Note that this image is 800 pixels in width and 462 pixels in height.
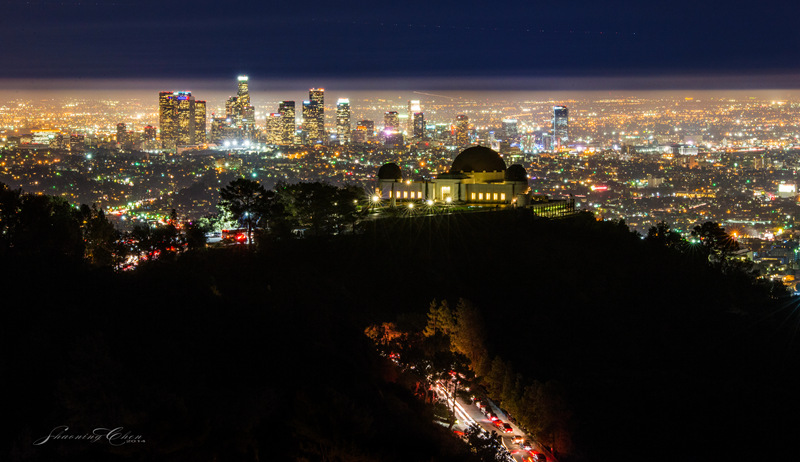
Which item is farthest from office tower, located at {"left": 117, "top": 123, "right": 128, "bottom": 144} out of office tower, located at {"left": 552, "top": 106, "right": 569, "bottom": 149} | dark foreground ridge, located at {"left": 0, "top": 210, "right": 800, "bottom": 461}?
dark foreground ridge, located at {"left": 0, "top": 210, "right": 800, "bottom": 461}

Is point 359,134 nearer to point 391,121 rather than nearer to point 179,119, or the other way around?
point 391,121

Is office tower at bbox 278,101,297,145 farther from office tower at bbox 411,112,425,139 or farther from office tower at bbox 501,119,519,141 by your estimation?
office tower at bbox 501,119,519,141

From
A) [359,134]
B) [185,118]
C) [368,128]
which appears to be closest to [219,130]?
[185,118]

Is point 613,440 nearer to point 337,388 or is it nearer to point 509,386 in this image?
point 509,386

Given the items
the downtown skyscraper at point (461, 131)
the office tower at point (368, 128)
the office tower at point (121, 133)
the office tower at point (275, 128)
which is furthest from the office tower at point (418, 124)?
the office tower at point (121, 133)

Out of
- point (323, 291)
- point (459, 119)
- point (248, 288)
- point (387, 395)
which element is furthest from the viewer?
point (459, 119)

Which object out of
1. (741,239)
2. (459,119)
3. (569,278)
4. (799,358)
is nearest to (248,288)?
(569,278)
